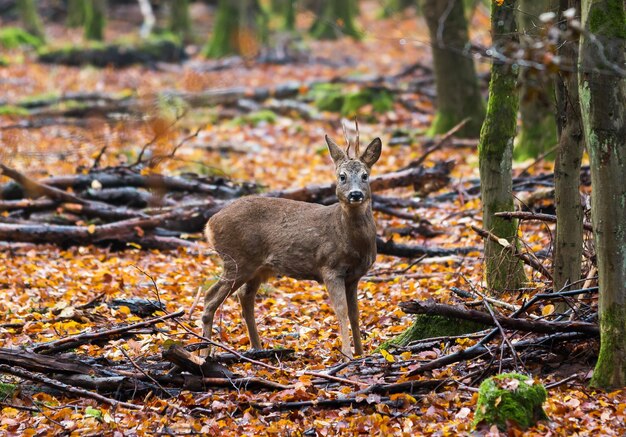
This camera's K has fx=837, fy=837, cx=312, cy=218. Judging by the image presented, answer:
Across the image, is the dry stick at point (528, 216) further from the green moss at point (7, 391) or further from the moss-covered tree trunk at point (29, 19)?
the moss-covered tree trunk at point (29, 19)

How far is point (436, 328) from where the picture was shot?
25.0 feet

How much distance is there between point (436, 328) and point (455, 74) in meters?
10.6

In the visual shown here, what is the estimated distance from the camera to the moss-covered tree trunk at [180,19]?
3317 cm

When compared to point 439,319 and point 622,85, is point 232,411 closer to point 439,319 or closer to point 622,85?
point 439,319

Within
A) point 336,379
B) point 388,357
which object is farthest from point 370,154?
point 336,379

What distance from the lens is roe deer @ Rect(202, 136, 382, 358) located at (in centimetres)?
824

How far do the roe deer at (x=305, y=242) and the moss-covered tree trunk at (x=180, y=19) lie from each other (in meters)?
25.4

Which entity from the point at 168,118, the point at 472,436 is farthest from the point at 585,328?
the point at 168,118

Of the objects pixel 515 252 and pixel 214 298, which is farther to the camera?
pixel 214 298

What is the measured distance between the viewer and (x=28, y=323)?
8.62 metres

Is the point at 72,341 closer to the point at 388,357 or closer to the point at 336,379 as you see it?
the point at 336,379

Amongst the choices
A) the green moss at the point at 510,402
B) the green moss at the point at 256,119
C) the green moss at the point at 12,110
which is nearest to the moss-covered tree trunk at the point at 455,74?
the green moss at the point at 256,119

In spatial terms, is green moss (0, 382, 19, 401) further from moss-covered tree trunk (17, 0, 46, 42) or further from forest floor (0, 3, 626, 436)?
moss-covered tree trunk (17, 0, 46, 42)

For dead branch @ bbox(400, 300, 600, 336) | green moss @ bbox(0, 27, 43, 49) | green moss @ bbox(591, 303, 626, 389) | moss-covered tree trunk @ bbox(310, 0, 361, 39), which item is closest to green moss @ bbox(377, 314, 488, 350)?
dead branch @ bbox(400, 300, 600, 336)
